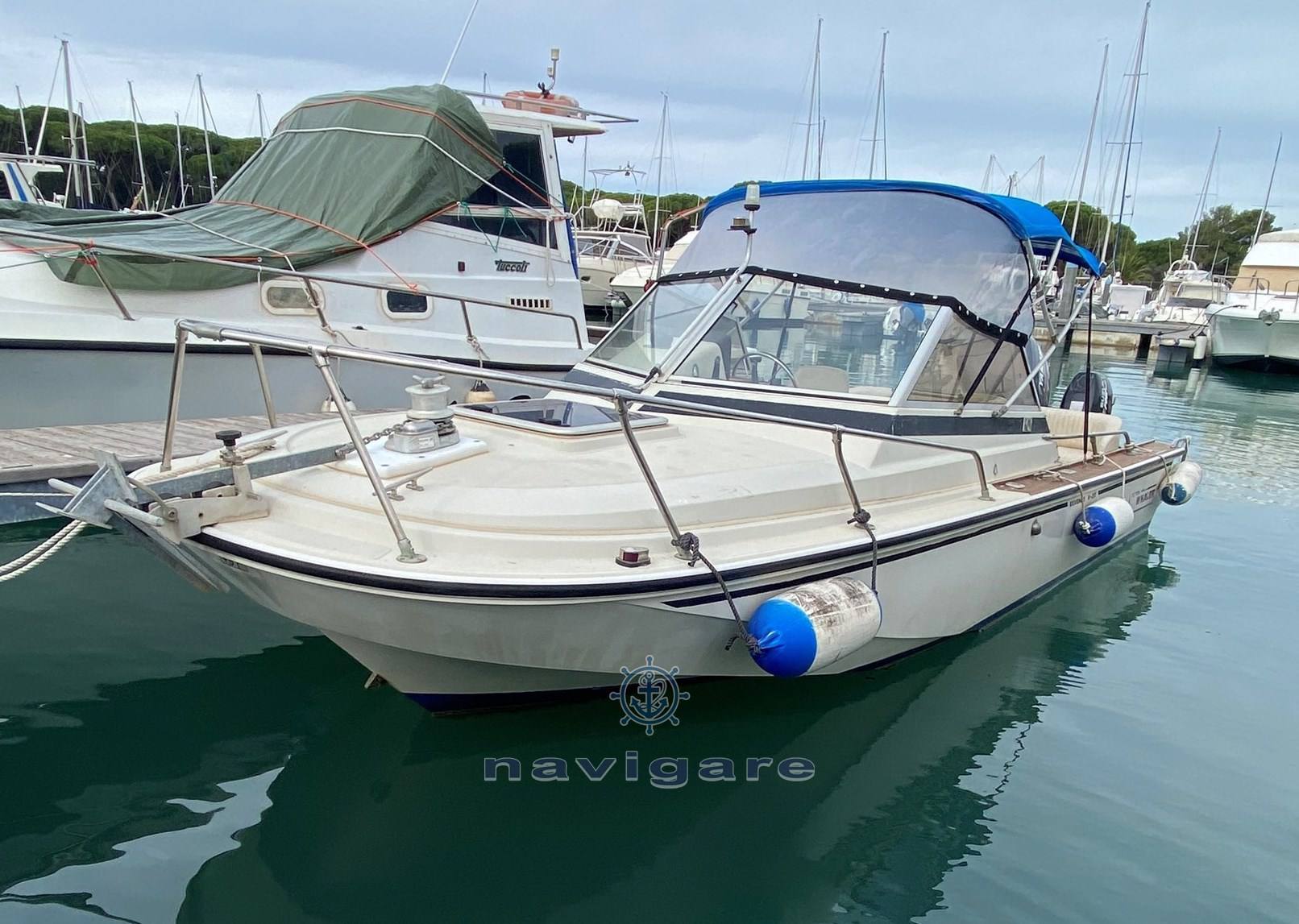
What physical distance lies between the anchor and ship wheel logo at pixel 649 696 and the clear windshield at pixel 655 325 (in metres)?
1.86

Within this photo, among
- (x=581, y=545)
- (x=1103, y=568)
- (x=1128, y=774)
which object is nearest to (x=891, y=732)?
(x=1128, y=774)

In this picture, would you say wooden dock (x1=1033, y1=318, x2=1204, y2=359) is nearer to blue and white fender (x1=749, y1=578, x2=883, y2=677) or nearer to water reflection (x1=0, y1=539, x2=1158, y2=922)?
water reflection (x1=0, y1=539, x2=1158, y2=922)

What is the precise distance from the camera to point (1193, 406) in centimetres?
1647

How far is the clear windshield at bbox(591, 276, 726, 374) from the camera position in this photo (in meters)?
5.01

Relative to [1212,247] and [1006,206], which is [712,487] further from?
[1212,247]

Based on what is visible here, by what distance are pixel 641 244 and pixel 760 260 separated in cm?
2221

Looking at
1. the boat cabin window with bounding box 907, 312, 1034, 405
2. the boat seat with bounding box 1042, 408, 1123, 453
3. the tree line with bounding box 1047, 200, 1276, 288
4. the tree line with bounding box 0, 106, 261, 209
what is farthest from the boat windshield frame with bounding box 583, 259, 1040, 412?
the tree line with bounding box 1047, 200, 1276, 288

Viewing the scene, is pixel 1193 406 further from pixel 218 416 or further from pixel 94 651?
pixel 94 651

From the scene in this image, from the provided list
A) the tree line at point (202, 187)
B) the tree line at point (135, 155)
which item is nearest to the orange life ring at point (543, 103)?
the tree line at point (202, 187)

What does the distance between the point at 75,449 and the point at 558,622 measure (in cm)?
418

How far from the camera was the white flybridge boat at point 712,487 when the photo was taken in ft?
10.2

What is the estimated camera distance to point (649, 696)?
3807mm

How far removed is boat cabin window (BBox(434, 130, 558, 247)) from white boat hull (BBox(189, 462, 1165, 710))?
5918mm

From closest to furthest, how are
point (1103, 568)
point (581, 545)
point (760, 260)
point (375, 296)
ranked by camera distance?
point (581, 545)
point (760, 260)
point (1103, 568)
point (375, 296)
